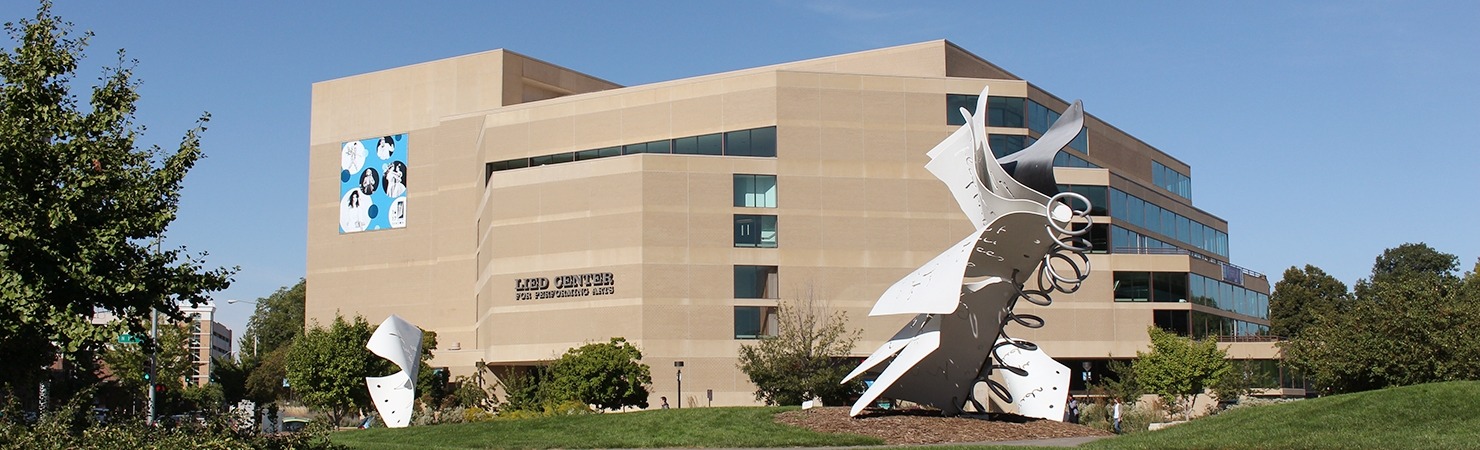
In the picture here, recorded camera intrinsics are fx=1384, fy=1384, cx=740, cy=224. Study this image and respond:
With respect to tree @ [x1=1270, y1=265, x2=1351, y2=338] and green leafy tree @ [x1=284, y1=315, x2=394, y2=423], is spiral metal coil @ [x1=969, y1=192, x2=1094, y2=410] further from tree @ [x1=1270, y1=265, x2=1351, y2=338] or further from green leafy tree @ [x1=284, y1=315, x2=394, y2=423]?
tree @ [x1=1270, y1=265, x2=1351, y2=338]

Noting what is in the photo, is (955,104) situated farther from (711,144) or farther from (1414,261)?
(1414,261)

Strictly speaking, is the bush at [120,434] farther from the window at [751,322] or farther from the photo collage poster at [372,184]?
the photo collage poster at [372,184]

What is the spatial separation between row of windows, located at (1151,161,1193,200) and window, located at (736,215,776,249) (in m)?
29.0

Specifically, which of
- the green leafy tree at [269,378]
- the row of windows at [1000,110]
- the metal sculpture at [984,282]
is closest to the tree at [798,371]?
the metal sculpture at [984,282]

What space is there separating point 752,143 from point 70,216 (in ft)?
147

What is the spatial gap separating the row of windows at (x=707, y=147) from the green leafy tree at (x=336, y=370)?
11.9m

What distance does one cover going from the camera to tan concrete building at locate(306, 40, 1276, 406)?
58.5 metres

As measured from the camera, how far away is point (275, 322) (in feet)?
388

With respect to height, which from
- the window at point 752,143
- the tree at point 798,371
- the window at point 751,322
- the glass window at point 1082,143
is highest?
the glass window at point 1082,143

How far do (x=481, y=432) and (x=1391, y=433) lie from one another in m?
20.3

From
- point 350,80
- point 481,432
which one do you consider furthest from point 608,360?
point 350,80

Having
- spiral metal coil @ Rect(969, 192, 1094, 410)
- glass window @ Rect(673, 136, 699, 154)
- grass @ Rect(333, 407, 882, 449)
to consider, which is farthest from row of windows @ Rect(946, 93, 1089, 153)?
grass @ Rect(333, 407, 882, 449)

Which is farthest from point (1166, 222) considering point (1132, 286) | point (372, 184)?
point (372, 184)

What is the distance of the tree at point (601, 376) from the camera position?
174 feet
